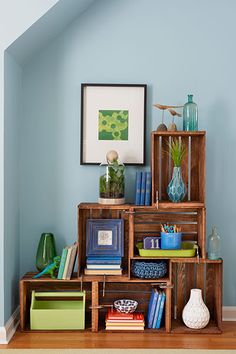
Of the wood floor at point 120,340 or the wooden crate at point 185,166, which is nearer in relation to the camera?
the wood floor at point 120,340

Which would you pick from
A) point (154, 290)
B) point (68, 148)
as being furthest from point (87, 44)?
point (154, 290)

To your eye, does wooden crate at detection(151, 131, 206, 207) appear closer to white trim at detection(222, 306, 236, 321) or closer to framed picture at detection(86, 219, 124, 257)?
framed picture at detection(86, 219, 124, 257)

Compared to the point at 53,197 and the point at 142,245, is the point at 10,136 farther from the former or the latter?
the point at 142,245

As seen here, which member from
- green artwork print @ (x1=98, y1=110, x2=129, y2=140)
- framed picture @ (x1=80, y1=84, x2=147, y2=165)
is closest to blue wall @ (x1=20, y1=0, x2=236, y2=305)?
framed picture @ (x1=80, y1=84, x2=147, y2=165)

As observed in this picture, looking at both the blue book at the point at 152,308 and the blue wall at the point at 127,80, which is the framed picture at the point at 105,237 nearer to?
the blue wall at the point at 127,80

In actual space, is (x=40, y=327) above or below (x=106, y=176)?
below

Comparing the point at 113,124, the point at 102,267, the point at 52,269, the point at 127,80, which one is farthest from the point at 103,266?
the point at 127,80

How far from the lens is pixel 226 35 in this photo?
346 centimetres

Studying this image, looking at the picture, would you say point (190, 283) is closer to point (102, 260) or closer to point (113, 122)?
point (102, 260)

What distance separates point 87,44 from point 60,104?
1.46 ft

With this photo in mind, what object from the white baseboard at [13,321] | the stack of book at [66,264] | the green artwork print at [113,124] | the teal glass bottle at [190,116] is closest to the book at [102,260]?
the stack of book at [66,264]

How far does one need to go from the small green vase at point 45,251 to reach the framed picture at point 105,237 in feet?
0.81

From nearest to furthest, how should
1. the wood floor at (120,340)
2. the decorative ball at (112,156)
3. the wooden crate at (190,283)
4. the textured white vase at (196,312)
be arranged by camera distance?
the wood floor at (120,340) < the textured white vase at (196,312) < the decorative ball at (112,156) < the wooden crate at (190,283)

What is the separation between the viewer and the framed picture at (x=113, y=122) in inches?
136
